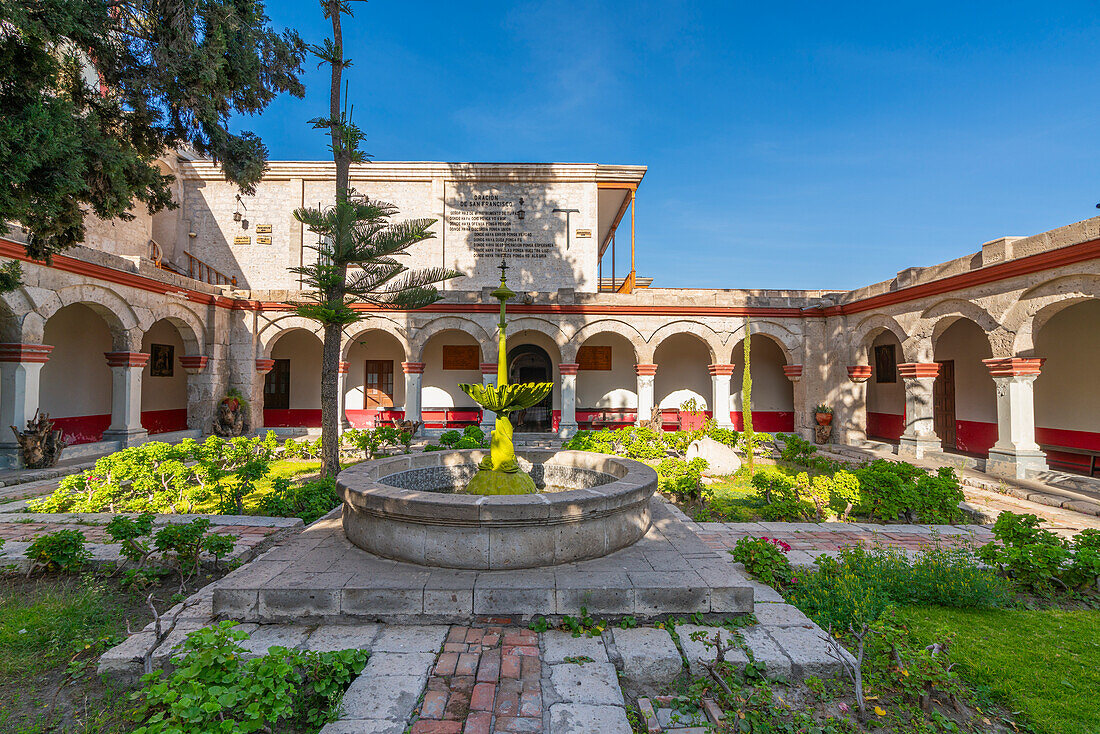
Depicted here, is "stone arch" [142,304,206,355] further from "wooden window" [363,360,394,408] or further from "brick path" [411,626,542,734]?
"brick path" [411,626,542,734]

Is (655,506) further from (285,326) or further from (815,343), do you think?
(285,326)

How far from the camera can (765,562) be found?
12.5 ft

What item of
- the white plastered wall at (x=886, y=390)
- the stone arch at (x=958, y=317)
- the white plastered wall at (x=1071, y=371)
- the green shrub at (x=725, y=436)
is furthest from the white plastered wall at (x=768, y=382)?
the white plastered wall at (x=1071, y=371)

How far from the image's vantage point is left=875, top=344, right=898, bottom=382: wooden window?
1233 cm

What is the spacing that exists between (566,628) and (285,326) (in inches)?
471

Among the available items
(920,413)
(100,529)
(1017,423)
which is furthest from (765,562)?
(920,413)

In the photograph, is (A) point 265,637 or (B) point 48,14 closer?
(A) point 265,637

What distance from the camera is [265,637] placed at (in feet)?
9.52

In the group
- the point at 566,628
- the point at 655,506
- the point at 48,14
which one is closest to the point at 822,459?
the point at 655,506

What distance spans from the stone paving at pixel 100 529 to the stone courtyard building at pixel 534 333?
429 centimetres

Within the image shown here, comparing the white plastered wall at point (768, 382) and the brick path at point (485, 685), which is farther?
the white plastered wall at point (768, 382)

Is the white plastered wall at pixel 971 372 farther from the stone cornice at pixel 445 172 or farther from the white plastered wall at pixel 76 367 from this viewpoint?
the white plastered wall at pixel 76 367

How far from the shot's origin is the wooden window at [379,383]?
47.3ft

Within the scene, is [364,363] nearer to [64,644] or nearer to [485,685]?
[64,644]
